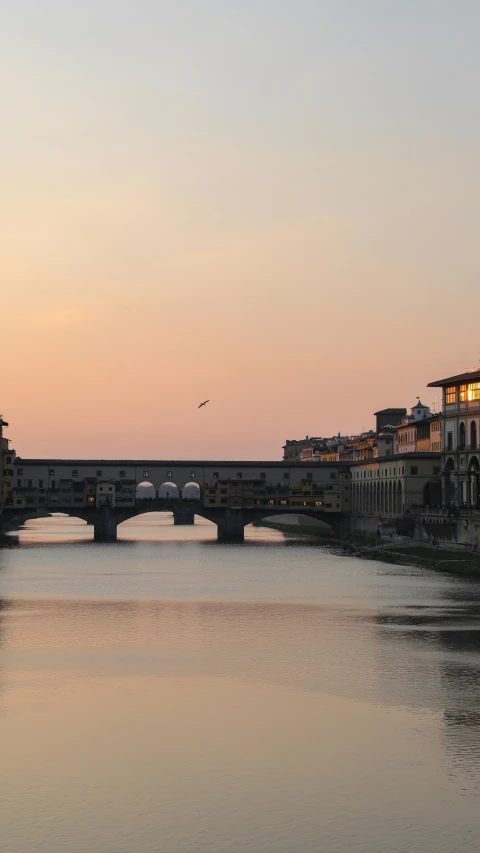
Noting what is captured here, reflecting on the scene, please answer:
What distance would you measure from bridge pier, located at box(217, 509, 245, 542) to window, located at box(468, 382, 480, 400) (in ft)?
180

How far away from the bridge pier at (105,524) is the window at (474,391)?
6468cm

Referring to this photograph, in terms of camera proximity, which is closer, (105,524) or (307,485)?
(105,524)

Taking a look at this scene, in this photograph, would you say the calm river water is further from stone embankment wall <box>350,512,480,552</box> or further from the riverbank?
stone embankment wall <box>350,512,480,552</box>

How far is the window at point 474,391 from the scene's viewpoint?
11853 cm

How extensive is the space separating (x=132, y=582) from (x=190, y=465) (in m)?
82.4

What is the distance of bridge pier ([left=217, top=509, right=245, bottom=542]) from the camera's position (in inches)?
6560

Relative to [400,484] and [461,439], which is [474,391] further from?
[400,484]

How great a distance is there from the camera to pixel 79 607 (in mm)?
68812

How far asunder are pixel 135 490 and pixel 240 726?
5270 inches

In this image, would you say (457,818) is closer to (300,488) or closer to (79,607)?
(79,607)

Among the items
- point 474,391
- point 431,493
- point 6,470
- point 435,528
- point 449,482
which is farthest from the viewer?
point 6,470

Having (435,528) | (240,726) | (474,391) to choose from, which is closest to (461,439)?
(474,391)

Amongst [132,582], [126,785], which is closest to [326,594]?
[132,582]

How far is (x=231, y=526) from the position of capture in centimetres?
16788
